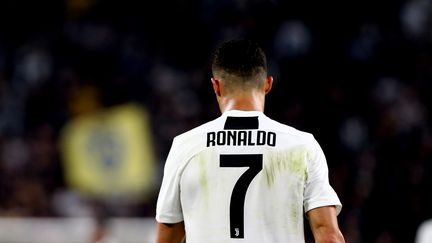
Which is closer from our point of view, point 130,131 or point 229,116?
point 229,116

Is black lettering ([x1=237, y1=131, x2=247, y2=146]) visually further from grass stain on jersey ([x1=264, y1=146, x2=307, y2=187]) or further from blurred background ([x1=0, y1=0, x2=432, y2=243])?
blurred background ([x1=0, y1=0, x2=432, y2=243])

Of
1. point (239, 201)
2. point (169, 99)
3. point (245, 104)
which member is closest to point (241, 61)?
point (245, 104)

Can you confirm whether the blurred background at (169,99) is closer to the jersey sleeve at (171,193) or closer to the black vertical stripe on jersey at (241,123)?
the jersey sleeve at (171,193)

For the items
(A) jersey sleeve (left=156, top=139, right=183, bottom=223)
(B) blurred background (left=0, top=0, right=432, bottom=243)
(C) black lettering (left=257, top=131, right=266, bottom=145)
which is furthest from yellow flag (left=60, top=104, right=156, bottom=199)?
(C) black lettering (left=257, top=131, right=266, bottom=145)

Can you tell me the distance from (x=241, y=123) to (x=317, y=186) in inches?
15.0

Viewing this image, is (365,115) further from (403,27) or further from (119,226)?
(119,226)

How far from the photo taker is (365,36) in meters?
15.4

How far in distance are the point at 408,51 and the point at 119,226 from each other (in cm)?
489

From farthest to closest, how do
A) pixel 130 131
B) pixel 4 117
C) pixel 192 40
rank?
pixel 192 40
pixel 4 117
pixel 130 131

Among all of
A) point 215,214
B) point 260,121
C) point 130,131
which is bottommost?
point 215,214

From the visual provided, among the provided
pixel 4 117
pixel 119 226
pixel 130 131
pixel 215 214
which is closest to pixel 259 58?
pixel 215 214

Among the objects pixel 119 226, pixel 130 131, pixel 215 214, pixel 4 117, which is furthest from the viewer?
pixel 4 117

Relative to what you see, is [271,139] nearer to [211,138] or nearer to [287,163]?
[287,163]

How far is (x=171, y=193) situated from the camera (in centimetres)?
432
